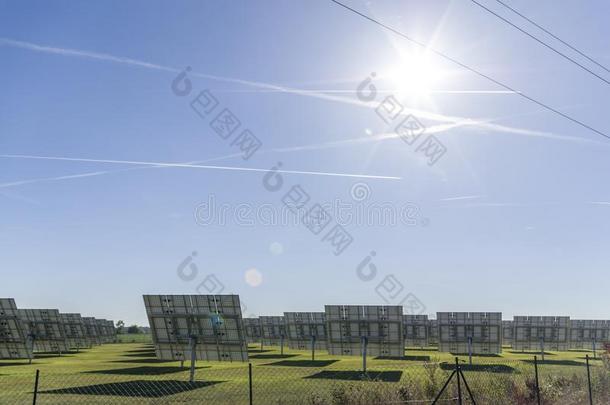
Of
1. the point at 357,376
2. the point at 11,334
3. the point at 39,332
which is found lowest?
the point at 357,376

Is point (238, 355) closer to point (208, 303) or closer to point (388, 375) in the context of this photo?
point (208, 303)

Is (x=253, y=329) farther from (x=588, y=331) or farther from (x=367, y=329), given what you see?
(x=588, y=331)

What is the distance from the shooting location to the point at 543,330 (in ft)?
169

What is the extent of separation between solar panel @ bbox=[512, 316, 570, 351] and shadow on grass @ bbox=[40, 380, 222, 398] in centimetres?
4046

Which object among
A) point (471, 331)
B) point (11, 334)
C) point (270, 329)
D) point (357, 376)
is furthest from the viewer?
point (270, 329)

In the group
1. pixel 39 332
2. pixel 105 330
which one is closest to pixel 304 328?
pixel 39 332

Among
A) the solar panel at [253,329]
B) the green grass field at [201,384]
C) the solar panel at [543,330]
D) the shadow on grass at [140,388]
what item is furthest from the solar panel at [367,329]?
the solar panel at [253,329]

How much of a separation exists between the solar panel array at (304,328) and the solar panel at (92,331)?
36.8 meters

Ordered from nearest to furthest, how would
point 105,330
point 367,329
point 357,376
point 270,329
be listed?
1. point 357,376
2. point 367,329
3. point 270,329
4. point 105,330

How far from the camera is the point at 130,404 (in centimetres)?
1820

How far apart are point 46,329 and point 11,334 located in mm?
23431

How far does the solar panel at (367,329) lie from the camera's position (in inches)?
1367

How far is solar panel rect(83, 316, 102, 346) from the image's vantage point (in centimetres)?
7406

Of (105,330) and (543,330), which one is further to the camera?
(105,330)
